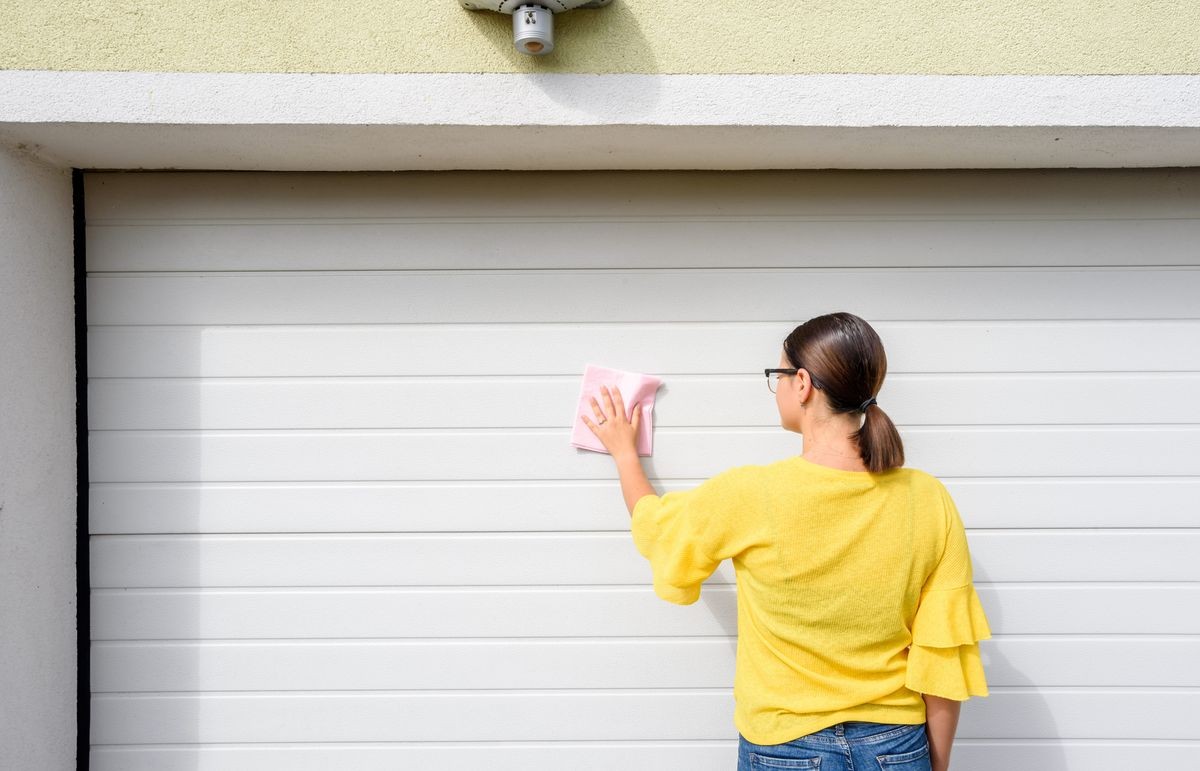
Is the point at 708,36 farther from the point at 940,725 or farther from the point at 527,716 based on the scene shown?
the point at 527,716

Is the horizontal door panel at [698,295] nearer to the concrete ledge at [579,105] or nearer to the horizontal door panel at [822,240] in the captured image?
the horizontal door panel at [822,240]

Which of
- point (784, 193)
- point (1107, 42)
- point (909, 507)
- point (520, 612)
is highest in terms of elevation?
point (1107, 42)

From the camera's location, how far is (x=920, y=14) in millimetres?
2006

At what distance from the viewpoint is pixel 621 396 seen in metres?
2.37

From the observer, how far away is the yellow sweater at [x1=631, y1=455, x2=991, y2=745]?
5.54ft

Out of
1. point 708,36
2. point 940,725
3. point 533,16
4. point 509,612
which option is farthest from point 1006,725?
point 533,16

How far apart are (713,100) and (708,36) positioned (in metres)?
0.18

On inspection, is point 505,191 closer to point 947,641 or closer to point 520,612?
point 520,612

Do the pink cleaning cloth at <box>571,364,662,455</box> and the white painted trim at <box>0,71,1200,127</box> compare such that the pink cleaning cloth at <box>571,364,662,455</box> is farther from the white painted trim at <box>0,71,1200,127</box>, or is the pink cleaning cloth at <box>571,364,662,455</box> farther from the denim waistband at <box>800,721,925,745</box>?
the denim waistband at <box>800,721,925,745</box>

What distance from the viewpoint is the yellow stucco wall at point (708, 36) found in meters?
1.99

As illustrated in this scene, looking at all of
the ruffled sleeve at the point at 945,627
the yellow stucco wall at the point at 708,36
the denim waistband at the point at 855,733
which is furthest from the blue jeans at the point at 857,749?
the yellow stucco wall at the point at 708,36

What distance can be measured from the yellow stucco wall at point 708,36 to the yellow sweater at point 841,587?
1.15m

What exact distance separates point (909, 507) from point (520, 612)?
51.5 inches

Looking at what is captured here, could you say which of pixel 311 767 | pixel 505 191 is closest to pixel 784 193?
pixel 505 191
